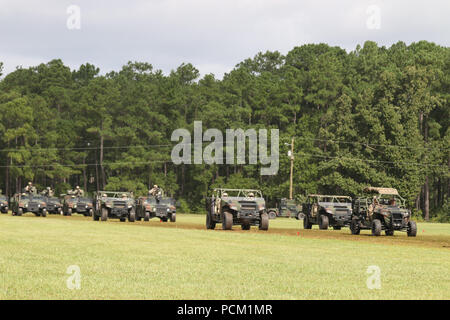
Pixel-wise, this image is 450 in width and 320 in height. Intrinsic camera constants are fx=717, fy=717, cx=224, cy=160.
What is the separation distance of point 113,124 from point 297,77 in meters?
28.8

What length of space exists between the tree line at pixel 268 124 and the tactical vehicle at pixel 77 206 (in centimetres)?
3284

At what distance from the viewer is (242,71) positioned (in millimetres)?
104750

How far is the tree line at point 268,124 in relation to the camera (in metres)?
80.9

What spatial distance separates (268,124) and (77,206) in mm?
50072

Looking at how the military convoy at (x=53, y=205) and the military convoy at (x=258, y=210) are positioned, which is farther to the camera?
the military convoy at (x=53, y=205)

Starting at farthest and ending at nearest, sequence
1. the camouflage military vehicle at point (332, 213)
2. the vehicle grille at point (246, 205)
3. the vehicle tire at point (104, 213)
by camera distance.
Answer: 1. the vehicle tire at point (104, 213)
2. the camouflage military vehicle at point (332, 213)
3. the vehicle grille at point (246, 205)

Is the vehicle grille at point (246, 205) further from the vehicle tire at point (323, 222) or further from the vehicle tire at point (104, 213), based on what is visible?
the vehicle tire at point (104, 213)

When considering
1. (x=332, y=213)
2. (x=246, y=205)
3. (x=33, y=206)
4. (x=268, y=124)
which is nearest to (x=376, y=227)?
(x=246, y=205)

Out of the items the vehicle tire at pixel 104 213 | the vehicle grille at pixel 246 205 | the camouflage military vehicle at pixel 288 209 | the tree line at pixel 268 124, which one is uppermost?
the tree line at pixel 268 124

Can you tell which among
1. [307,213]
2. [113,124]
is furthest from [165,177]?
[307,213]

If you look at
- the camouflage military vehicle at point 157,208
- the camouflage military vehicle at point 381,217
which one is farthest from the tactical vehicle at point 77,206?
the camouflage military vehicle at point 381,217

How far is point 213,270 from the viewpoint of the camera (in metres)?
14.3

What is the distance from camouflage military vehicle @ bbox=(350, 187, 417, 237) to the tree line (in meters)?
44.6
